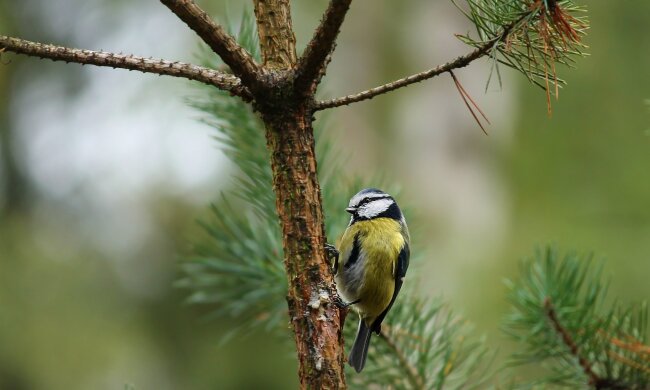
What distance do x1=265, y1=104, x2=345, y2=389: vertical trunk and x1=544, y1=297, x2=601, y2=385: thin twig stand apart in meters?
0.44

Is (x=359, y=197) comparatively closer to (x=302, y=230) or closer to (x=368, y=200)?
(x=368, y=200)

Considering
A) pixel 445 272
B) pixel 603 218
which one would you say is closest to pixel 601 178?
pixel 603 218

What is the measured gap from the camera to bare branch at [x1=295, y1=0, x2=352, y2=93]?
918 millimetres

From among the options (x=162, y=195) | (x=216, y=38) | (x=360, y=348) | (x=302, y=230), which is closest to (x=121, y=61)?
(x=216, y=38)

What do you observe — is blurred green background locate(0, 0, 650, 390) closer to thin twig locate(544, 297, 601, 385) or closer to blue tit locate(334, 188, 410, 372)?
blue tit locate(334, 188, 410, 372)

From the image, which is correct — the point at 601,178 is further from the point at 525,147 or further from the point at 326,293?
the point at 326,293

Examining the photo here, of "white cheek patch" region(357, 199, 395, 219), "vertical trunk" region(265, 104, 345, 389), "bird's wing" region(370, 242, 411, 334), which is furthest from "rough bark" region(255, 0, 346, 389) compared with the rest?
"white cheek patch" region(357, 199, 395, 219)

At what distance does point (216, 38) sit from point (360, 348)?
2.53ft

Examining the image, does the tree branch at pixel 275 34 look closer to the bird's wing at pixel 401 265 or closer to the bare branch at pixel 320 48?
the bare branch at pixel 320 48

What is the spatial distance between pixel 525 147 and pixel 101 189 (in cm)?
409

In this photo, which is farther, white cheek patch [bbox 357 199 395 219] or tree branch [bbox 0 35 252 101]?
white cheek patch [bbox 357 199 395 219]

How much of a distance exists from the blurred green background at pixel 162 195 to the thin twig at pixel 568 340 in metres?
1.63

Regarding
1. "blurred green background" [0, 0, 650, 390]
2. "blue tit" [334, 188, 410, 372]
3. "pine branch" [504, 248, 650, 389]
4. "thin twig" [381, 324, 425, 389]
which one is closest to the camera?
"pine branch" [504, 248, 650, 389]

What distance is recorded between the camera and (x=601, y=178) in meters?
5.96
